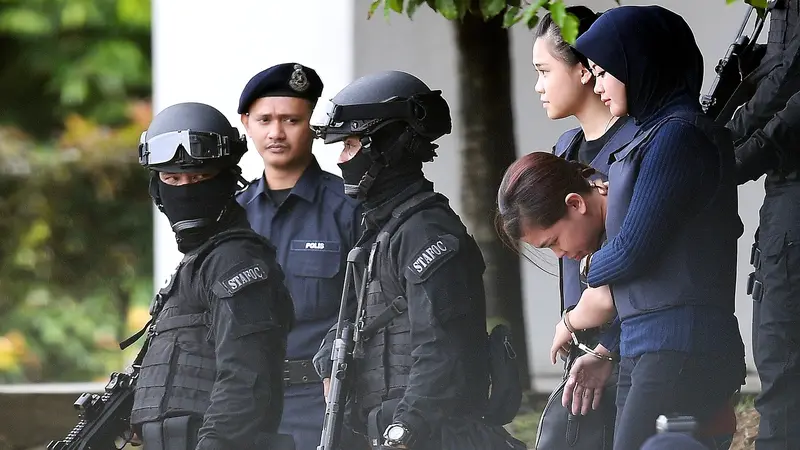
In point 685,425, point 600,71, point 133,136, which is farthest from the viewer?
point 133,136

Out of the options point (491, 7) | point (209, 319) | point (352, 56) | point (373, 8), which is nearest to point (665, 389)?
point (209, 319)

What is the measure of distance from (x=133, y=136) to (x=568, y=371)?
5415 mm

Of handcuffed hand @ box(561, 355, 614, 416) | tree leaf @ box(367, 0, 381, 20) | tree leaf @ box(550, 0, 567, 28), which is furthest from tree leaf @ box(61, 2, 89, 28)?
handcuffed hand @ box(561, 355, 614, 416)

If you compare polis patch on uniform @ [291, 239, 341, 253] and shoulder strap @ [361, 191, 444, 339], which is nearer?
shoulder strap @ [361, 191, 444, 339]

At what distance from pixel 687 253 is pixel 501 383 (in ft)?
2.48

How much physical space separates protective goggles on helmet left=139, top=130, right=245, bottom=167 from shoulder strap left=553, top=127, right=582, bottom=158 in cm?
99

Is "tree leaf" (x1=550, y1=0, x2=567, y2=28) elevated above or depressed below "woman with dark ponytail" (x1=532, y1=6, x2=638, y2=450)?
above

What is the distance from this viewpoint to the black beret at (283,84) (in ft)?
16.0

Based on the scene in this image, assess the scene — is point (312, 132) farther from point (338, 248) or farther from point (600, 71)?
point (600, 71)

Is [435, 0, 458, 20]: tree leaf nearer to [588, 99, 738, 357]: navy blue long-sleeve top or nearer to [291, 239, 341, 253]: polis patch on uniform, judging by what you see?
[291, 239, 341, 253]: polis patch on uniform

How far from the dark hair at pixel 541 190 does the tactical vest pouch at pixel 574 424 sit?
42 cm

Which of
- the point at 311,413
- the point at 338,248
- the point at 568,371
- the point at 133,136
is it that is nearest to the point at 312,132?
the point at 338,248

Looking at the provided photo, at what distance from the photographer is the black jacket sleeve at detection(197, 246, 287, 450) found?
398 cm

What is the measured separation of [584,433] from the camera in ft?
13.0
